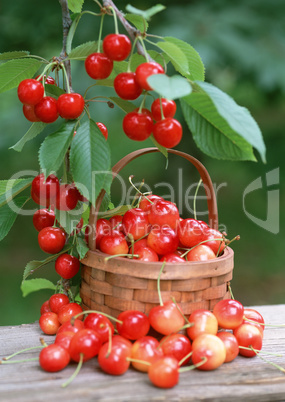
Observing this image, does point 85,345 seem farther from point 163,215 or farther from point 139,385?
point 163,215

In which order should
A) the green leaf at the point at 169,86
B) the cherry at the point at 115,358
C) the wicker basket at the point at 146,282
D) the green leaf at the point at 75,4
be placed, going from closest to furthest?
the green leaf at the point at 169,86 → the cherry at the point at 115,358 → the wicker basket at the point at 146,282 → the green leaf at the point at 75,4

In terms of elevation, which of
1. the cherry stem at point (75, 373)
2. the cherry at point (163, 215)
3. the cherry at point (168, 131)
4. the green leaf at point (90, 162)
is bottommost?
the cherry stem at point (75, 373)

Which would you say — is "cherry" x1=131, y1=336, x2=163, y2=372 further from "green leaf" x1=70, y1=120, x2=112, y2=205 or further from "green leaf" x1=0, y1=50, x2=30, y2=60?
"green leaf" x1=0, y1=50, x2=30, y2=60

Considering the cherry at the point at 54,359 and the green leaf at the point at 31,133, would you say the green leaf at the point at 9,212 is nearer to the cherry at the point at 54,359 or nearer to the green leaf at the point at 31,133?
the green leaf at the point at 31,133

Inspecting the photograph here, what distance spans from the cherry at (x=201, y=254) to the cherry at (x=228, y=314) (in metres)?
0.10

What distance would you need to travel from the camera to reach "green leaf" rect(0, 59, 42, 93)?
1.14 metres

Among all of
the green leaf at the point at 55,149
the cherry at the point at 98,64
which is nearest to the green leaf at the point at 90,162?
the green leaf at the point at 55,149

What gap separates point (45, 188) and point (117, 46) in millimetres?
341

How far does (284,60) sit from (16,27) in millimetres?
1232

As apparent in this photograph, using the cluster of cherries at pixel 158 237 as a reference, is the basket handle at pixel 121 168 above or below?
above

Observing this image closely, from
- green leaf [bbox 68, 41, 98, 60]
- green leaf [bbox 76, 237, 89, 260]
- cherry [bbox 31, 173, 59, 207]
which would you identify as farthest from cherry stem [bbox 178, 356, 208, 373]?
green leaf [bbox 68, 41, 98, 60]

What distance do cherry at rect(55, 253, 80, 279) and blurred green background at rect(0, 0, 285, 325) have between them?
573 millimetres

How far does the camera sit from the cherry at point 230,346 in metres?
1.02

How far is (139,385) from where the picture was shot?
92cm
